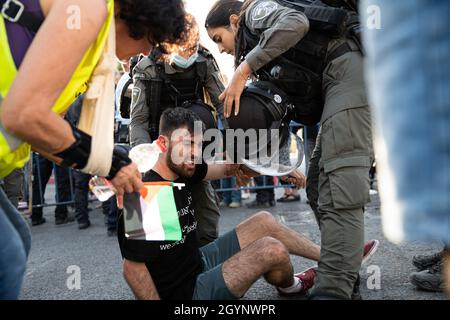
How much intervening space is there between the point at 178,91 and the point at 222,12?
0.60 m

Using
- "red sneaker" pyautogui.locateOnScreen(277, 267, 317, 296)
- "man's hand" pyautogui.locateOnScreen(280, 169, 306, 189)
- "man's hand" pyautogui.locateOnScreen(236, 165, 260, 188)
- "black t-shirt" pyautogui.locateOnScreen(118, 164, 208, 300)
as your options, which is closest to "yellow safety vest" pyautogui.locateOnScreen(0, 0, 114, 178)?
"black t-shirt" pyautogui.locateOnScreen(118, 164, 208, 300)

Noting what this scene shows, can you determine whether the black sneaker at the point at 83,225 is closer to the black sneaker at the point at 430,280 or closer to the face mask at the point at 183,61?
the face mask at the point at 183,61

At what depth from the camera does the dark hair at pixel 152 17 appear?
4.77 feet

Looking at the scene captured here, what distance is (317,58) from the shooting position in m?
2.19

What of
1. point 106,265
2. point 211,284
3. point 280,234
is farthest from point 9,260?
point 106,265

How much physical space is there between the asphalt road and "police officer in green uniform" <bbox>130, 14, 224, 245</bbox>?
21.8 inches

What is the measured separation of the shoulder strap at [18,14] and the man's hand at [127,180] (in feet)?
1.62

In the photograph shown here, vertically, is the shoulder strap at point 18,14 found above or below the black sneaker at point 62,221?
above

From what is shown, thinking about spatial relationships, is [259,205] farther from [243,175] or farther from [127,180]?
[127,180]

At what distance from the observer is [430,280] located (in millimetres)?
2449

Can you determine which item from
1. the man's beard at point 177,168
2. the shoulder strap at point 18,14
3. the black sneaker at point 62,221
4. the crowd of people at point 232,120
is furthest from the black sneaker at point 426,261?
the black sneaker at point 62,221

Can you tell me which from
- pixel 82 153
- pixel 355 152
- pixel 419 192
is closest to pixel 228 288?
pixel 355 152

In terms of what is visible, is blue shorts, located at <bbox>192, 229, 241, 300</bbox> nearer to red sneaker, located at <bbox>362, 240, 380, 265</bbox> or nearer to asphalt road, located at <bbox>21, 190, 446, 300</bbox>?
A: asphalt road, located at <bbox>21, 190, 446, 300</bbox>
